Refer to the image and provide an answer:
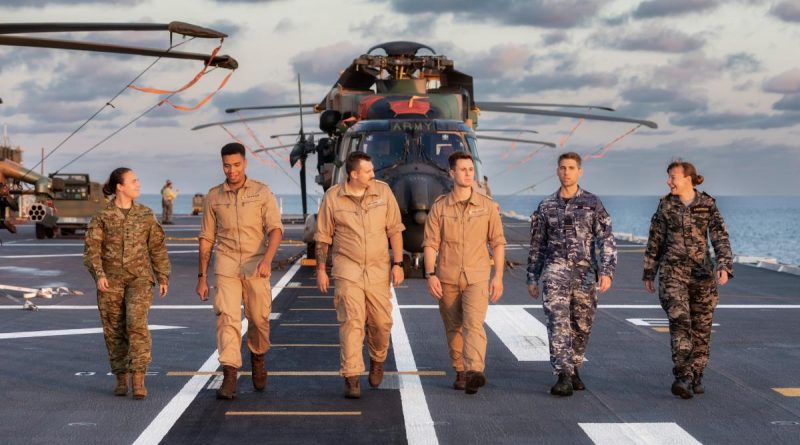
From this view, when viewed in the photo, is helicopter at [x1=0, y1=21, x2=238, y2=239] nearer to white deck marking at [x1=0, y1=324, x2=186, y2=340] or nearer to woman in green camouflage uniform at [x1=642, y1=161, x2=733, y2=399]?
white deck marking at [x1=0, y1=324, x2=186, y2=340]

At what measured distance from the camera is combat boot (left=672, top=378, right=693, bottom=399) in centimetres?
846

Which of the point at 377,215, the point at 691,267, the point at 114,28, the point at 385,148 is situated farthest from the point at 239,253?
the point at 385,148

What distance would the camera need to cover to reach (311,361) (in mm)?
10383

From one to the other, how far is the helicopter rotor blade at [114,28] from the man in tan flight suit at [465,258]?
6.94 metres

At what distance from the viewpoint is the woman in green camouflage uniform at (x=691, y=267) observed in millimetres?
8758

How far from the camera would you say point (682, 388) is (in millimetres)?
8477

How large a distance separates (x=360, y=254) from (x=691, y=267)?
112 inches

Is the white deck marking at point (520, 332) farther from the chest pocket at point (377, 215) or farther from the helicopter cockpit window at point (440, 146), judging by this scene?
the helicopter cockpit window at point (440, 146)

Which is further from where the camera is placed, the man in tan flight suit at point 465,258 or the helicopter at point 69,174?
the helicopter at point 69,174

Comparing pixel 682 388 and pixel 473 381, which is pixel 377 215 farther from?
pixel 682 388

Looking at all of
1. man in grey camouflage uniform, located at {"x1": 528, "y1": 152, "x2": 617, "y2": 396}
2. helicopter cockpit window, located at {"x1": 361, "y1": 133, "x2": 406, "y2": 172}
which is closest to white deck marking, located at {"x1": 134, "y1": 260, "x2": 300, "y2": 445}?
man in grey camouflage uniform, located at {"x1": 528, "y1": 152, "x2": 617, "y2": 396}

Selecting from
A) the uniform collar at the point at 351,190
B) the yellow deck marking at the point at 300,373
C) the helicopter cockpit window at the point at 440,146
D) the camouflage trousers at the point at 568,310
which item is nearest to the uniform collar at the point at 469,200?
the uniform collar at the point at 351,190

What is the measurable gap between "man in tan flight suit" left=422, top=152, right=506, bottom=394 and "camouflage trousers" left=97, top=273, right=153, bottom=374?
2428mm

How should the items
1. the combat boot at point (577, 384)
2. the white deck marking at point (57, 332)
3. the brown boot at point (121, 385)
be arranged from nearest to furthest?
the brown boot at point (121, 385), the combat boot at point (577, 384), the white deck marking at point (57, 332)
